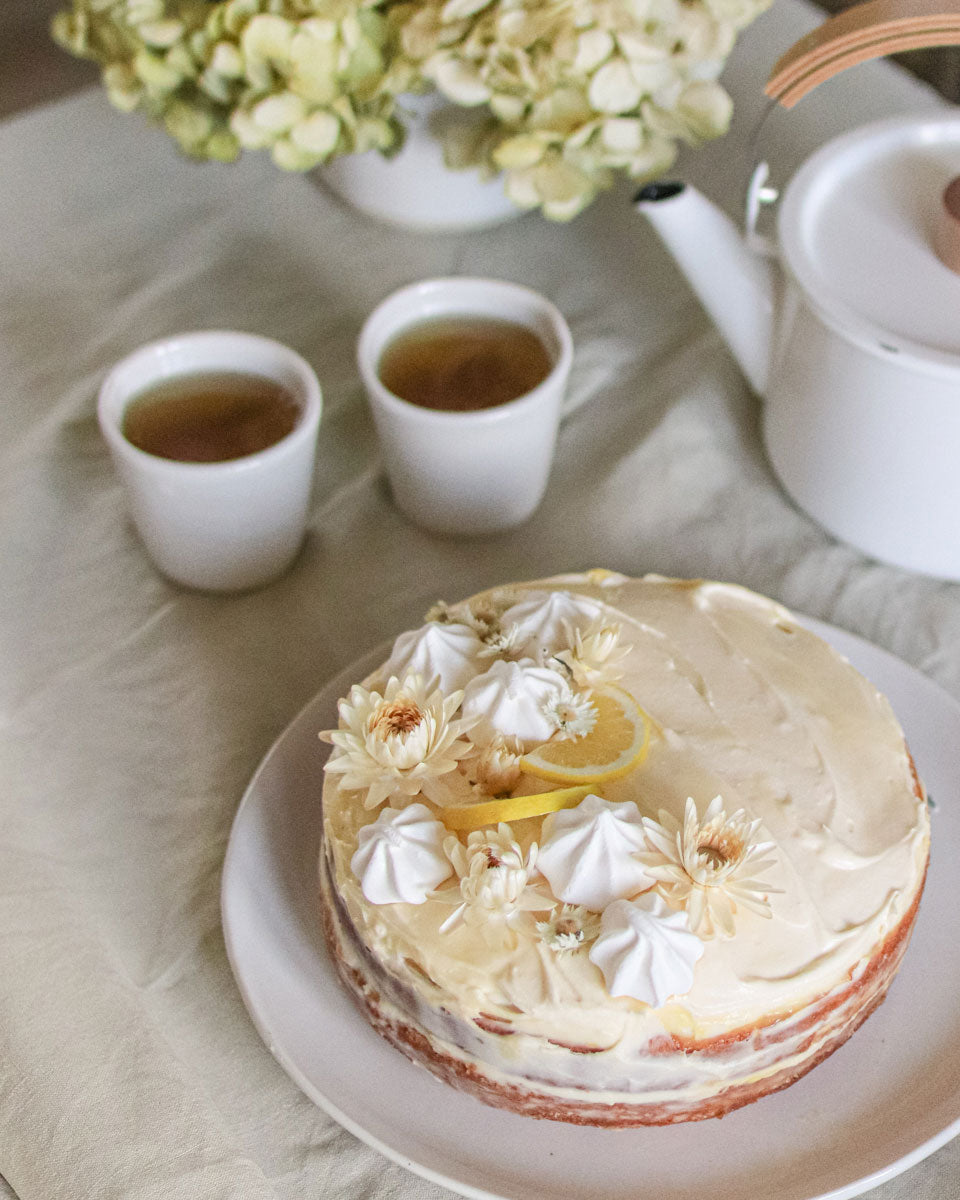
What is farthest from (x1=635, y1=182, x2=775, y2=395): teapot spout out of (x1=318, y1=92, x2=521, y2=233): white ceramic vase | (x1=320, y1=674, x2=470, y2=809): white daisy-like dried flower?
(x1=320, y1=674, x2=470, y2=809): white daisy-like dried flower

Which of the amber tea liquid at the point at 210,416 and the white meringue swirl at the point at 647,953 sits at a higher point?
the white meringue swirl at the point at 647,953

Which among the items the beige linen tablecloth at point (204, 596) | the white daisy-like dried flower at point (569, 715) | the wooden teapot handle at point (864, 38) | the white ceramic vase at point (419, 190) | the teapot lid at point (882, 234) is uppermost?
the wooden teapot handle at point (864, 38)

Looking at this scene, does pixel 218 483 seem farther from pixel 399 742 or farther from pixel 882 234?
pixel 882 234

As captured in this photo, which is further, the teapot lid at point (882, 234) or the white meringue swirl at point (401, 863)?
the teapot lid at point (882, 234)

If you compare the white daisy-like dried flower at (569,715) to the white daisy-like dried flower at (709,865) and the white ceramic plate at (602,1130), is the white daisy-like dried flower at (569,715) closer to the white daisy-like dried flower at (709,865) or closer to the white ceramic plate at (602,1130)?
the white daisy-like dried flower at (709,865)

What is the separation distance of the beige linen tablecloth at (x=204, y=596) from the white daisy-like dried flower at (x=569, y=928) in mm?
212

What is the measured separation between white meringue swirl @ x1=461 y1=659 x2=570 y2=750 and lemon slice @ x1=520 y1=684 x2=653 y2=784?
11mm

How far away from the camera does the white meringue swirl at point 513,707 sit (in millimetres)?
635

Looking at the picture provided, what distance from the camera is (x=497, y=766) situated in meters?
0.62

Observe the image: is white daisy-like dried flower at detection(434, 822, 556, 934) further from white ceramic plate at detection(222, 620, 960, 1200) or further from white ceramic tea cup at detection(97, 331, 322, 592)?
white ceramic tea cup at detection(97, 331, 322, 592)

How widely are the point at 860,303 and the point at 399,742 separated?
473 millimetres

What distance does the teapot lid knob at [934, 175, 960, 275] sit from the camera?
32.3 inches

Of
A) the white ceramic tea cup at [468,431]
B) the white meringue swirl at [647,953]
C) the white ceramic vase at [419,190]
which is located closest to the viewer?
the white meringue swirl at [647,953]

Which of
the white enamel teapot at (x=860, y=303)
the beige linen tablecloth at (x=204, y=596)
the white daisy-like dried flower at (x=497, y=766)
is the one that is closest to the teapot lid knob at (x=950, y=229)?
the white enamel teapot at (x=860, y=303)
